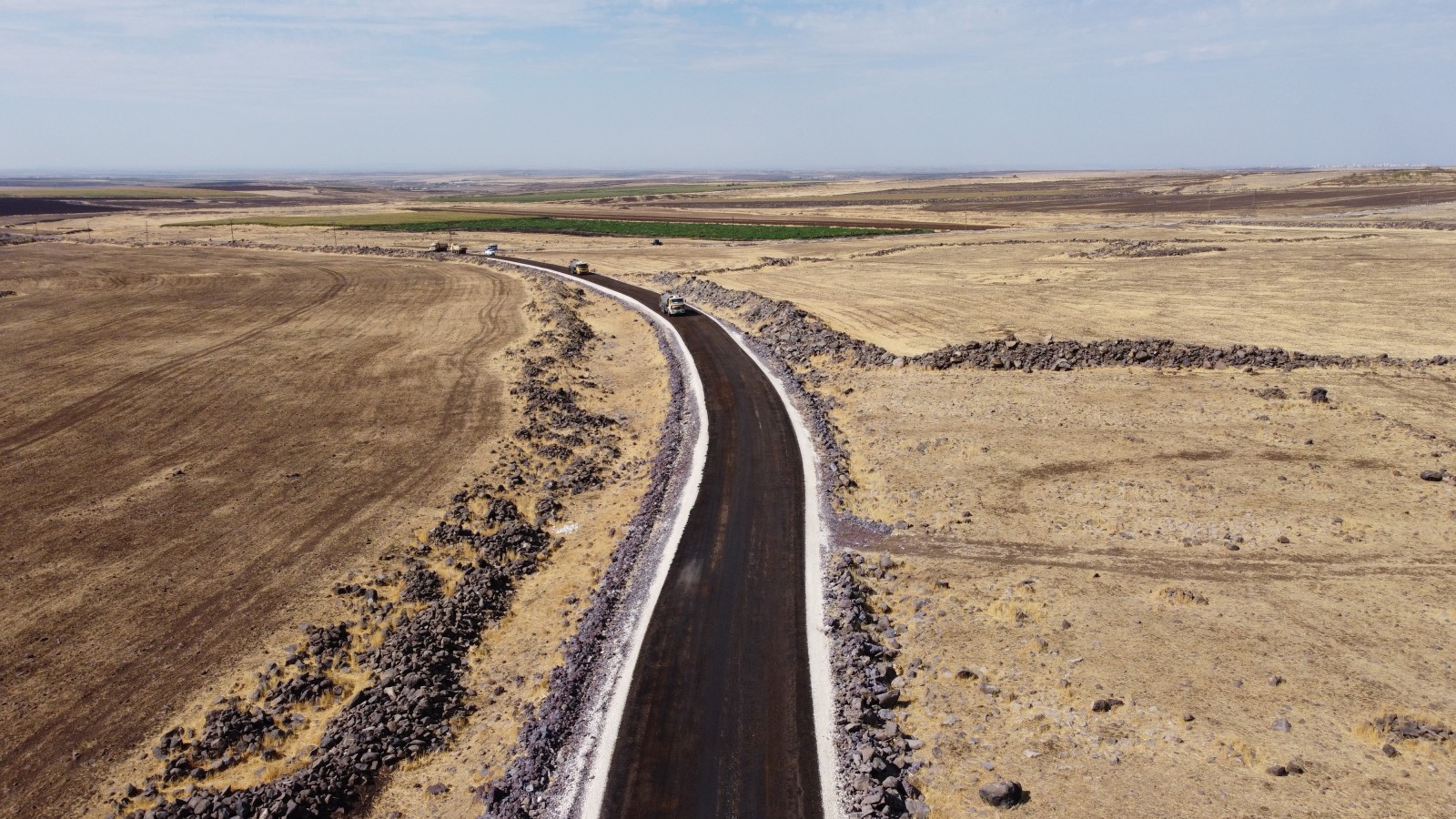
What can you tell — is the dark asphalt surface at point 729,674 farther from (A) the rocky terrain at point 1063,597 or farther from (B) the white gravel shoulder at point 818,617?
(A) the rocky terrain at point 1063,597

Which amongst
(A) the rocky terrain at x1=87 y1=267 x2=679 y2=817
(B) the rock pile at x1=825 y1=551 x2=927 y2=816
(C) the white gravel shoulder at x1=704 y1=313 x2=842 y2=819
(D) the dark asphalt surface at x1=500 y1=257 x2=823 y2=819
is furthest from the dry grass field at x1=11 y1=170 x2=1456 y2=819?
(D) the dark asphalt surface at x1=500 y1=257 x2=823 y2=819

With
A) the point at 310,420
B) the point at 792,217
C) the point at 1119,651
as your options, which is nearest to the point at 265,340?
the point at 310,420

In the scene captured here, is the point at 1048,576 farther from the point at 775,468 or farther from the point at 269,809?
the point at 269,809

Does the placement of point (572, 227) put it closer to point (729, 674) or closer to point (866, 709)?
point (729, 674)

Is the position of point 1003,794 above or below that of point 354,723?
above

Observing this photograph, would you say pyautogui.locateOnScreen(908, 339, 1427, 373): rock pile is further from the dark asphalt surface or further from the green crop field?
the green crop field

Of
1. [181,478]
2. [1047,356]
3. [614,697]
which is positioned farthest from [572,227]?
[614,697]
